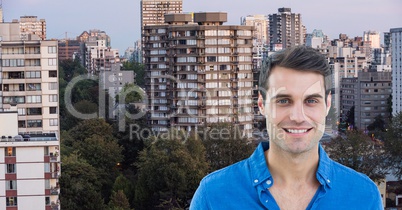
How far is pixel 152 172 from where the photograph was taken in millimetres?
21312

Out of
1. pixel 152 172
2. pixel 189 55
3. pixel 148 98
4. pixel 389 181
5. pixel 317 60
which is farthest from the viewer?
pixel 148 98

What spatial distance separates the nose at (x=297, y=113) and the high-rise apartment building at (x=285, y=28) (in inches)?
2954

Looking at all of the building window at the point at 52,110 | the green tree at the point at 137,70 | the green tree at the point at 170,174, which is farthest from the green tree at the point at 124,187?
the green tree at the point at 137,70

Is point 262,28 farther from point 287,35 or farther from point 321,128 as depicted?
point 321,128

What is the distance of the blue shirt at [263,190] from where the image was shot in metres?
2.04

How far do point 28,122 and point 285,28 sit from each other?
5771 centimetres

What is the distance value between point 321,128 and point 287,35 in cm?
7647

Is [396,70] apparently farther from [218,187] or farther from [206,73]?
[218,187]

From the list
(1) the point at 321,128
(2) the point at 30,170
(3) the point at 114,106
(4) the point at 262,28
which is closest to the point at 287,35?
(4) the point at 262,28

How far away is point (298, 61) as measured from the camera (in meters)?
2.06

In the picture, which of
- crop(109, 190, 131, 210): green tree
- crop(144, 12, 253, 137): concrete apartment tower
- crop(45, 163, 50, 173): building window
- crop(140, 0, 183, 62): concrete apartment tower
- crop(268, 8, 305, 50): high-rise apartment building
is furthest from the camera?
crop(140, 0, 183, 62): concrete apartment tower

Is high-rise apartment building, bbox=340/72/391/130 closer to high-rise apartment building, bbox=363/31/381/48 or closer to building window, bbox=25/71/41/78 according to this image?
building window, bbox=25/71/41/78

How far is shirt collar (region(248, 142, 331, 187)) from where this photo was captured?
2053 millimetres

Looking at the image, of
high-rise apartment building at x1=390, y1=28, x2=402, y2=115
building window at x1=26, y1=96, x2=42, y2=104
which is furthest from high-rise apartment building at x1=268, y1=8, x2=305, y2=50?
building window at x1=26, y1=96, x2=42, y2=104
